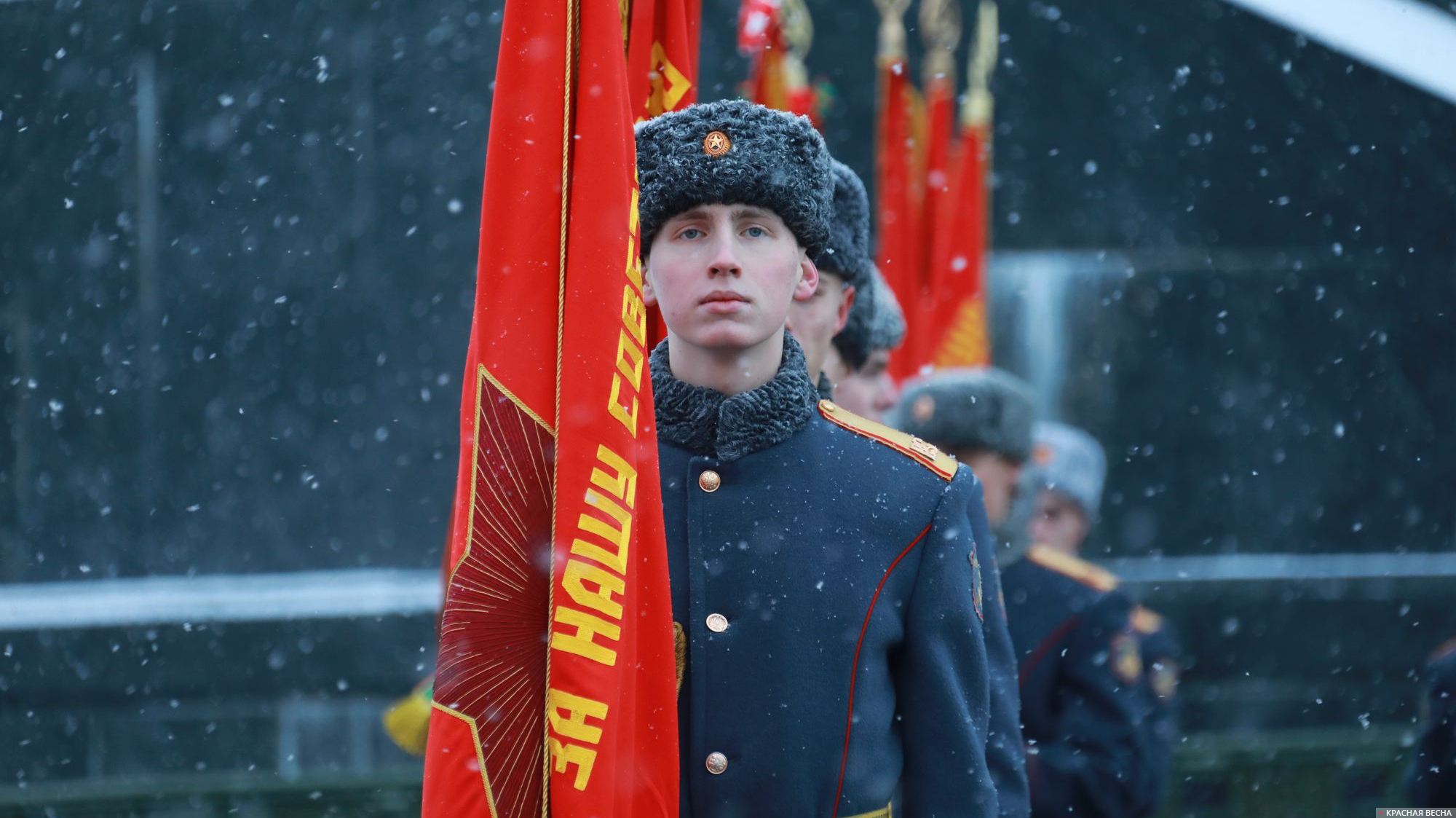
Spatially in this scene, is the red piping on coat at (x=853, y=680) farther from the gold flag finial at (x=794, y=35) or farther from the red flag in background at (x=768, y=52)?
the gold flag finial at (x=794, y=35)

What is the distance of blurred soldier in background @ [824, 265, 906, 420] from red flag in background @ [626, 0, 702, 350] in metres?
0.55

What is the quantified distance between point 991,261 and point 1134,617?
12.9ft

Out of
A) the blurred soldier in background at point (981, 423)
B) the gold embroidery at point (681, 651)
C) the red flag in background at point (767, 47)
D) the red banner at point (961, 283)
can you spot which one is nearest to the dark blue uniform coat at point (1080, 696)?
the blurred soldier in background at point (981, 423)

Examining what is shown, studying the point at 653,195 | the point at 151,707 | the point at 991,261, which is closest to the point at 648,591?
the point at 653,195

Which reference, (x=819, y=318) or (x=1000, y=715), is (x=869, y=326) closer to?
(x=819, y=318)

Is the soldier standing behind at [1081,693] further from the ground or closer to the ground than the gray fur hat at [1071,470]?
closer to the ground

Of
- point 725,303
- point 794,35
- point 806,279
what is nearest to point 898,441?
point 806,279

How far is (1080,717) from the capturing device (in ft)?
8.61

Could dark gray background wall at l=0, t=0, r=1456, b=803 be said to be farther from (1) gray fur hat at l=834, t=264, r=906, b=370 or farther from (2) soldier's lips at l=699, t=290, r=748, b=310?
(2) soldier's lips at l=699, t=290, r=748, b=310

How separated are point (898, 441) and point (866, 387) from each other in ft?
3.41

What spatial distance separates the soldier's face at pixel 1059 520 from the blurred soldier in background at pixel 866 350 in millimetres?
795

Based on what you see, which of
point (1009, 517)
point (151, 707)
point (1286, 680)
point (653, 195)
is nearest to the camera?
point (653, 195)

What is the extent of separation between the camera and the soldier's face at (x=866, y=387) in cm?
270

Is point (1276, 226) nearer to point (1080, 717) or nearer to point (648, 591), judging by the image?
point (1080, 717)
